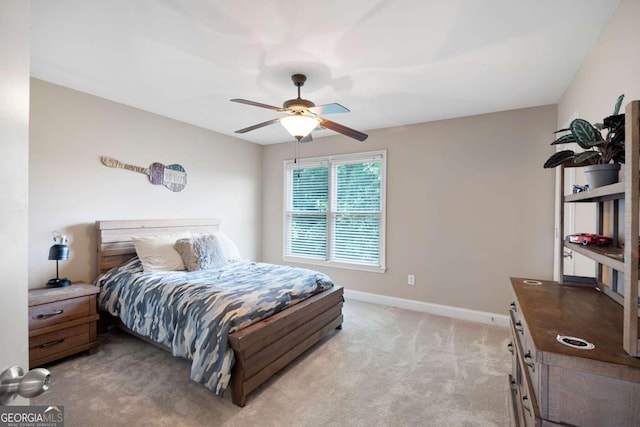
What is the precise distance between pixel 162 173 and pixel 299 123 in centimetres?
236

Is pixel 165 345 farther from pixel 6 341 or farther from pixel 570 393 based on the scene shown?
pixel 570 393

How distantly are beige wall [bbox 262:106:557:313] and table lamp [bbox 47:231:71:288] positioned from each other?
3417 millimetres

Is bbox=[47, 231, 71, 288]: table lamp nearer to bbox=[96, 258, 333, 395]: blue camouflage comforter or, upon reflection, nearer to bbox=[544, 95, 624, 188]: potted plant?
bbox=[96, 258, 333, 395]: blue camouflage comforter

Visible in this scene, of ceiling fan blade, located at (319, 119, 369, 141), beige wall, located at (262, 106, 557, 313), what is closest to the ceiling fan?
ceiling fan blade, located at (319, 119, 369, 141)

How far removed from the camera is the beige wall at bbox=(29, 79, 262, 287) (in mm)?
2791

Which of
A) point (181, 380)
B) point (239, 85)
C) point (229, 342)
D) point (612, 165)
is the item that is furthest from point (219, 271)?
point (612, 165)

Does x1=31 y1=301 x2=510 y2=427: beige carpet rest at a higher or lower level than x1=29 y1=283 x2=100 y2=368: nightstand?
lower

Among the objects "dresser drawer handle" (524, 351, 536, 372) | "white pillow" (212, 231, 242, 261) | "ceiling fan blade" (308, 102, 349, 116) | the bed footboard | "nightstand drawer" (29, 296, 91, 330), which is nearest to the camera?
"dresser drawer handle" (524, 351, 536, 372)

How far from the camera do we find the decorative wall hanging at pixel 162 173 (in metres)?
3.36

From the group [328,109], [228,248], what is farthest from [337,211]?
[328,109]

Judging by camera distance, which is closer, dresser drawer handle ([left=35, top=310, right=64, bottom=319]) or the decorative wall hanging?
dresser drawer handle ([left=35, top=310, right=64, bottom=319])

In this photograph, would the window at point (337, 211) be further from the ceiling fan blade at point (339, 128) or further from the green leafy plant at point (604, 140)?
the green leafy plant at point (604, 140)

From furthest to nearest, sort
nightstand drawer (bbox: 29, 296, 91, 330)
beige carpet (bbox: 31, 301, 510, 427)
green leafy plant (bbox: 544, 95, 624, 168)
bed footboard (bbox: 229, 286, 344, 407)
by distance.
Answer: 1. nightstand drawer (bbox: 29, 296, 91, 330)
2. bed footboard (bbox: 229, 286, 344, 407)
3. beige carpet (bbox: 31, 301, 510, 427)
4. green leafy plant (bbox: 544, 95, 624, 168)

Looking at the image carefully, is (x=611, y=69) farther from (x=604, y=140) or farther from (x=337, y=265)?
(x=337, y=265)
